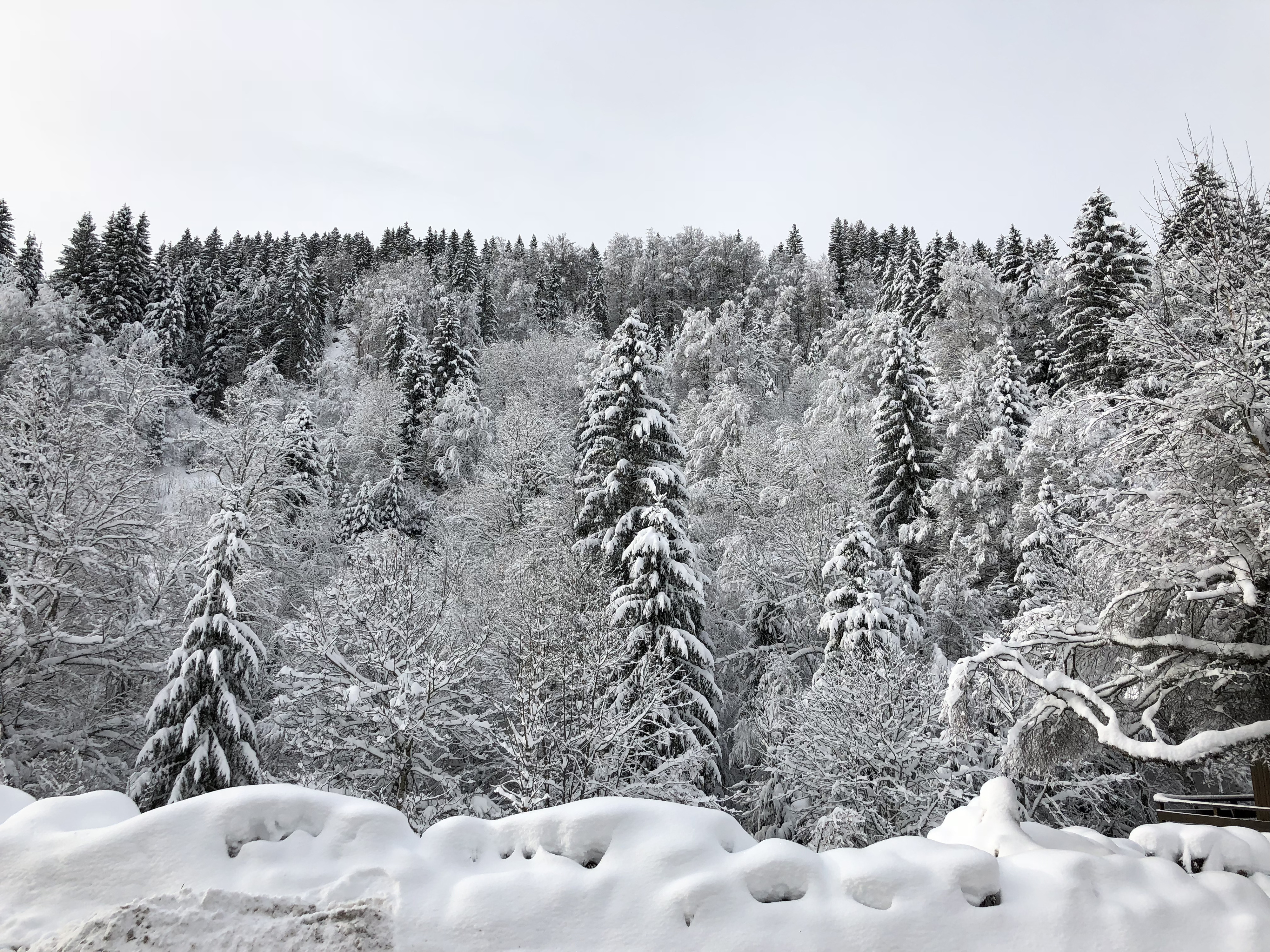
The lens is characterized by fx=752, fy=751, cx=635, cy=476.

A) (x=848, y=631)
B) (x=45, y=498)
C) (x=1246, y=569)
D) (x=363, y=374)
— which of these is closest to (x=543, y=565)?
(x=848, y=631)

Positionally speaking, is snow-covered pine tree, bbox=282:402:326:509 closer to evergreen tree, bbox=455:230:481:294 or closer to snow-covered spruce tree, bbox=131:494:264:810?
snow-covered spruce tree, bbox=131:494:264:810

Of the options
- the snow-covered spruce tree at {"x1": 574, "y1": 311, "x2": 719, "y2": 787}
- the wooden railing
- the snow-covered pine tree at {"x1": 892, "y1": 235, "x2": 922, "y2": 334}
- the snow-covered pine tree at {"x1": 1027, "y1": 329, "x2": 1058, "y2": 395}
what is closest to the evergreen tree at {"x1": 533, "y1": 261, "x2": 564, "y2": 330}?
the snow-covered pine tree at {"x1": 892, "y1": 235, "x2": 922, "y2": 334}

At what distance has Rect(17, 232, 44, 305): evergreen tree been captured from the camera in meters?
46.6

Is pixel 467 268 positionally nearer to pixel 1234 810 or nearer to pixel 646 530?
pixel 646 530

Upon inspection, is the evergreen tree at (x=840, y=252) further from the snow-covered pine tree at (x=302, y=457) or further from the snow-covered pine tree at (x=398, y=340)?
the snow-covered pine tree at (x=302, y=457)

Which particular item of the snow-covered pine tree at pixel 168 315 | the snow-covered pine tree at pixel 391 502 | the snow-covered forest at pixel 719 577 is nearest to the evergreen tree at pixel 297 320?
the snow-covered pine tree at pixel 168 315

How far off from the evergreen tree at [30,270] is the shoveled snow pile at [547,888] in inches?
2077

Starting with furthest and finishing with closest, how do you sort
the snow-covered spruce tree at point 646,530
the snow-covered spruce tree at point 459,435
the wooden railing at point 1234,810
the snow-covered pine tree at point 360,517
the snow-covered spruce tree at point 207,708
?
the snow-covered spruce tree at point 459,435 < the snow-covered pine tree at point 360,517 < the snow-covered spruce tree at point 646,530 < the snow-covered spruce tree at point 207,708 < the wooden railing at point 1234,810

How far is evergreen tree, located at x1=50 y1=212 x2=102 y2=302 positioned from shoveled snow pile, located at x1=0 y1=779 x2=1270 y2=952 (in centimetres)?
5815

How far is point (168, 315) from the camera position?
173 feet

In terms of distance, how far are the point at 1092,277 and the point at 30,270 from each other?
219 ft

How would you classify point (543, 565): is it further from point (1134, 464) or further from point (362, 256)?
point (362, 256)

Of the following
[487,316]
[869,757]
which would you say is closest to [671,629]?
[869,757]

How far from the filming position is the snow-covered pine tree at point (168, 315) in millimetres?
51312
